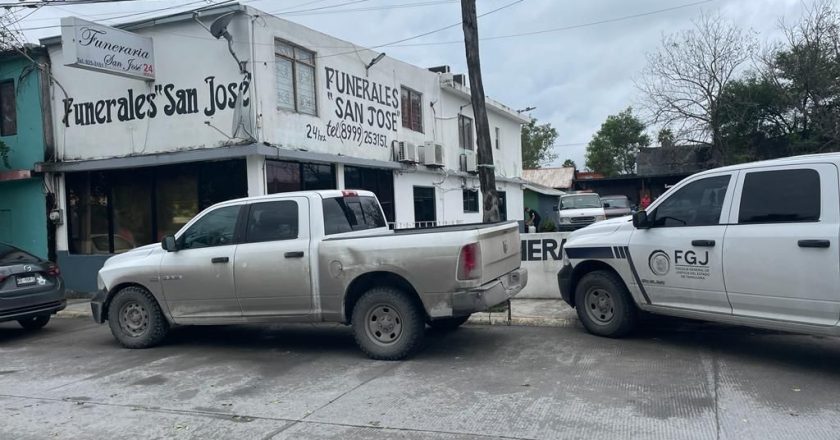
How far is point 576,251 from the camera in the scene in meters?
8.33

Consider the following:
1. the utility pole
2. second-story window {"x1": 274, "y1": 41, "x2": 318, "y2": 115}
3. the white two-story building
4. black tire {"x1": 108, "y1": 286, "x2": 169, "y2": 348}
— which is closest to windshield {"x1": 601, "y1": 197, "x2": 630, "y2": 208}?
the white two-story building

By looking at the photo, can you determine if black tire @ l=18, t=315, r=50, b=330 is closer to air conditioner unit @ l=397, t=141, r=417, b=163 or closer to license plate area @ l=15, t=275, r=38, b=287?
license plate area @ l=15, t=275, r=38, b=287

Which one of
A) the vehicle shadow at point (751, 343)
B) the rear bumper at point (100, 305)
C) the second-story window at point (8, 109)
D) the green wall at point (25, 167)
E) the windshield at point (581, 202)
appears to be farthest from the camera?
the windshield at point (581, 202)

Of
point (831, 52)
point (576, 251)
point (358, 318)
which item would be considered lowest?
point (358, 318)

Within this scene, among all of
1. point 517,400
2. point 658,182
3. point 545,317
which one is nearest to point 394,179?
point 545,317

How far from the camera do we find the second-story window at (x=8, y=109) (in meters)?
15.0

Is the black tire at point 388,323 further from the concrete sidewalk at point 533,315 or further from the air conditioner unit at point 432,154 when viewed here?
the air conditioner unit at point 432,154

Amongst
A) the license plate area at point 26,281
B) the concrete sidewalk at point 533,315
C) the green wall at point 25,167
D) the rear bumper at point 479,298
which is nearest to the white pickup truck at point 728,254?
the concrete sidewalk at point 533,315

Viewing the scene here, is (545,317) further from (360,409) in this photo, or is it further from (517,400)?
(360,409)

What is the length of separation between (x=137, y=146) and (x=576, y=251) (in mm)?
9710

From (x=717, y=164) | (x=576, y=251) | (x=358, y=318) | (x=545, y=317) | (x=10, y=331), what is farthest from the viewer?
(x=717, y=164)

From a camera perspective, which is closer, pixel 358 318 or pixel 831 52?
pixel 358 318

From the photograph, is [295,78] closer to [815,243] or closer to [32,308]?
[32,308]

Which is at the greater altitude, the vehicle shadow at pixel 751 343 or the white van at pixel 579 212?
the white van at pixel 579 212
